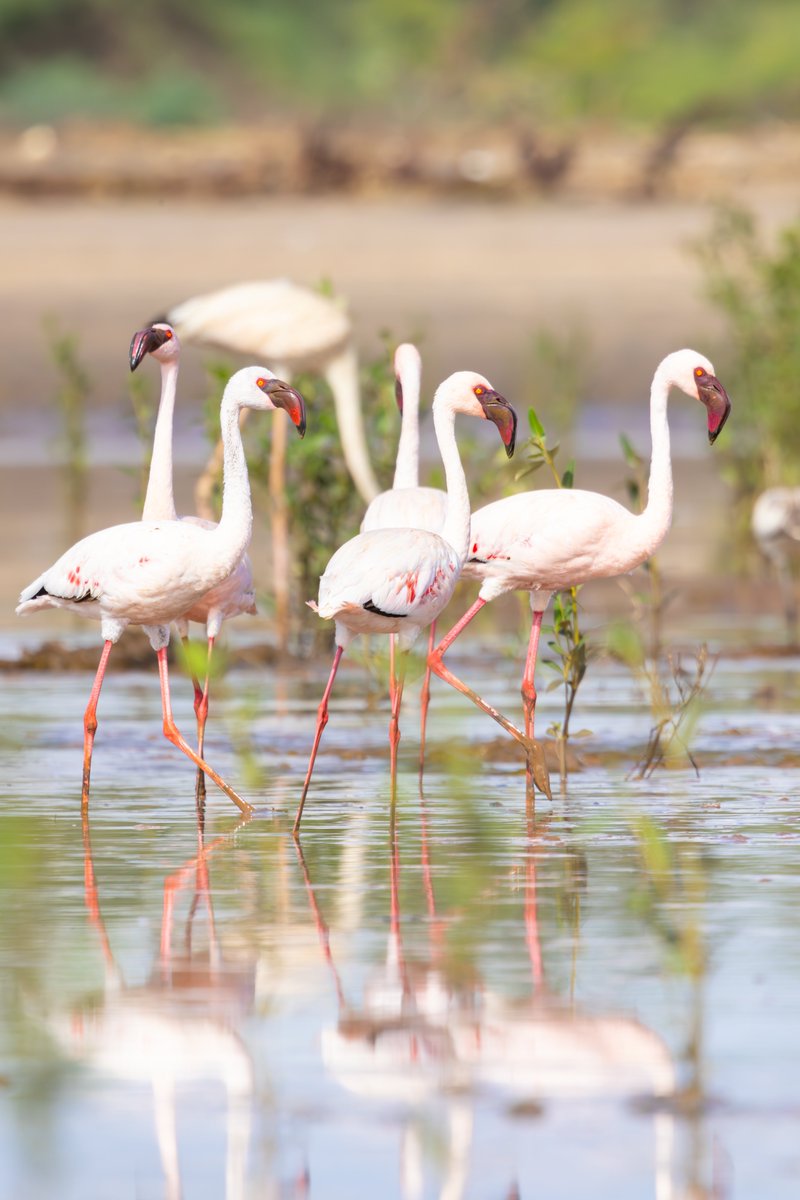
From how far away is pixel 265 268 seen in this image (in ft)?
109

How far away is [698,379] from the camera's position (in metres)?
9.66

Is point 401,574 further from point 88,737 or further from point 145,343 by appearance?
point 145,343

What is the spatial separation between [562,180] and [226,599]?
30.5 metres

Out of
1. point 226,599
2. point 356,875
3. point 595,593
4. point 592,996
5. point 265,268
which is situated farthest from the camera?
point 265,268

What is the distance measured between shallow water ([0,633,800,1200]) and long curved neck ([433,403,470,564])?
79 centimetres

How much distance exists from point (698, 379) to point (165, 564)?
7.32 feet

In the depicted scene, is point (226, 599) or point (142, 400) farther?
point (142, 400)

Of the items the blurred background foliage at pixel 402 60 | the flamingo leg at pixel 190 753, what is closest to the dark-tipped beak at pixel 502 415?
the flamingo leg at pixel 190 753

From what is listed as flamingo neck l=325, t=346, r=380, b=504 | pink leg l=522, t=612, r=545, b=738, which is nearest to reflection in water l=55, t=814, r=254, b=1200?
pink leg l=522, t=612, r=545, b=738

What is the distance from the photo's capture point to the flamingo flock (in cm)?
844

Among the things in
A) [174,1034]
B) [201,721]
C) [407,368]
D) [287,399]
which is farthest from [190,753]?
[174,1034]

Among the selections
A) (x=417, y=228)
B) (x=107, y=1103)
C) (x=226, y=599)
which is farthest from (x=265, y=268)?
(x=107, y=1103)

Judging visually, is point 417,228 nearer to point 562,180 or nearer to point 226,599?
point 562,180

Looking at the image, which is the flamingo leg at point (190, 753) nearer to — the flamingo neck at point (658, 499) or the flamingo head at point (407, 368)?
the flamingo neck at point (658, 499)
